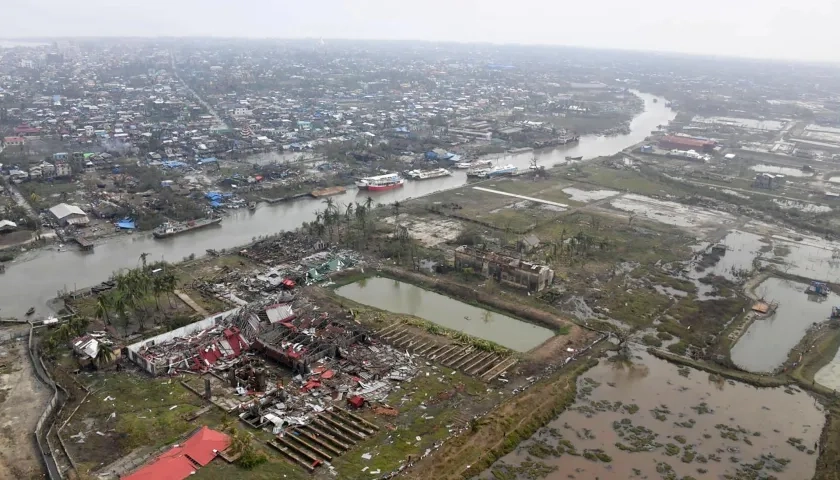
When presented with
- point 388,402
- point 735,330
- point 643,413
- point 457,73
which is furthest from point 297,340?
point 457,73

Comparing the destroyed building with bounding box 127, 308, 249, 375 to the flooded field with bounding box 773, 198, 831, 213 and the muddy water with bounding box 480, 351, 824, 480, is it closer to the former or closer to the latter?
the muddy water with bounding box 480, 351, 824, 480

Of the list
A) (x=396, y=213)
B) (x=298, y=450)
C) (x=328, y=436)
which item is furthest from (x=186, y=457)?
(x=396, y=213)

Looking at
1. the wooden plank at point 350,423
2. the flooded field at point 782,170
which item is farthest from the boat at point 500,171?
the wooden plank at point 350,423

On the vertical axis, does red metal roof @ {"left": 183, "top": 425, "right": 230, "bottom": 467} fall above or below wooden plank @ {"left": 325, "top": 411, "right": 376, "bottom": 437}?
above

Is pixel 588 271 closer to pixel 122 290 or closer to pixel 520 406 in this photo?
pixel 520 406

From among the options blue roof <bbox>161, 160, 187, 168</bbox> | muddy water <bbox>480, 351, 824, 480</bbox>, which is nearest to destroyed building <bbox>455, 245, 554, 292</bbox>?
muddy water <bbox>480, 351, 824, 480</bbox>

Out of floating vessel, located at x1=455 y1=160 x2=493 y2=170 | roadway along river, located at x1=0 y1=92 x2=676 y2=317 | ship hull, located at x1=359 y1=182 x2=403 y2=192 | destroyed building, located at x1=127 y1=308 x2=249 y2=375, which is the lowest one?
roadway along river, located at x1=0 y1=92 x2=676 y2=317
